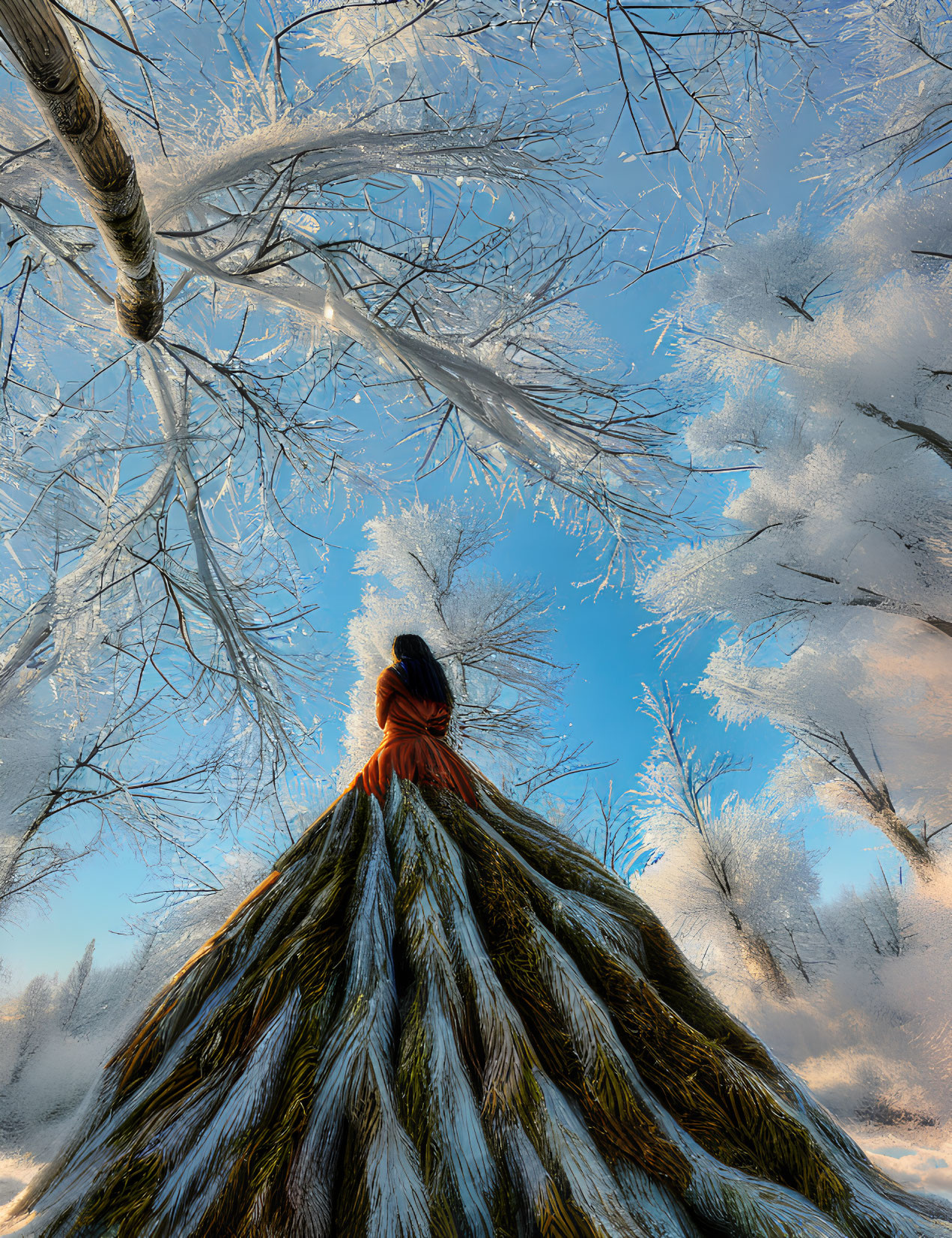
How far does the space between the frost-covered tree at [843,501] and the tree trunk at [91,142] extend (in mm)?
6284

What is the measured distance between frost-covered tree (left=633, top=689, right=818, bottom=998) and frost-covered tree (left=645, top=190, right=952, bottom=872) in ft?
5.27

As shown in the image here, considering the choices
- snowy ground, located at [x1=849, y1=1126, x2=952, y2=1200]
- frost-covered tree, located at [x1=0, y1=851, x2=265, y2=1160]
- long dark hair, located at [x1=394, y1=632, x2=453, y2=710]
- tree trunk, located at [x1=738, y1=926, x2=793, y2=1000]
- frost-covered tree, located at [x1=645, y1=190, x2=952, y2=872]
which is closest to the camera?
snowy ground, located at [x1=849, y1=1126, x2=952, y2=1200]

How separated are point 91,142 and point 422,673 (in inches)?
123

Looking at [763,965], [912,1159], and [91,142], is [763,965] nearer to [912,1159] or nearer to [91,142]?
[912,1159]

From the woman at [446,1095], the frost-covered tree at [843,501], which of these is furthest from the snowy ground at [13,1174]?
the frost-covered tree at [843,501]

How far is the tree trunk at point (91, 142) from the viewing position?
131 centimetres

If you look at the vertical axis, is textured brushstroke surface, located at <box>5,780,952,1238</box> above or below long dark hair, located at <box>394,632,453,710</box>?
below

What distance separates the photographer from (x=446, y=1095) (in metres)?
1.66

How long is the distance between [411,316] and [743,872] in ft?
32.2

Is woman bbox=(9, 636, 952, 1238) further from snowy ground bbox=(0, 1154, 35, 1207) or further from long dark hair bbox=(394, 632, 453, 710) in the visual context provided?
snowy ground bbox=(0, 1154, 35, 1207)

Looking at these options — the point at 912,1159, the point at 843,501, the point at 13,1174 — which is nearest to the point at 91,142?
the point at 13,1174

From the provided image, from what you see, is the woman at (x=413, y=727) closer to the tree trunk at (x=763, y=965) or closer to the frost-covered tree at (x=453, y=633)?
the frost-covered tree at (x=453, y=633)

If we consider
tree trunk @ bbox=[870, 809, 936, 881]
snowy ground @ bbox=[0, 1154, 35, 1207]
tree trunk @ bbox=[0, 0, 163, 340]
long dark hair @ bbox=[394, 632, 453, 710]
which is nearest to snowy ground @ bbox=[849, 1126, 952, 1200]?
tree trunk @ bbox=[870, 809, 936, 881]

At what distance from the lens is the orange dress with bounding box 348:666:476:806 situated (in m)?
3.29
